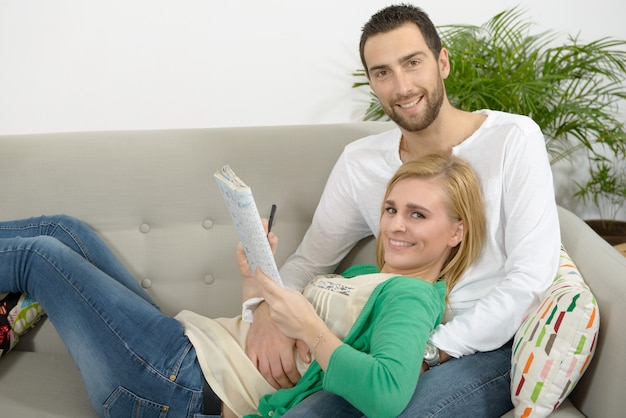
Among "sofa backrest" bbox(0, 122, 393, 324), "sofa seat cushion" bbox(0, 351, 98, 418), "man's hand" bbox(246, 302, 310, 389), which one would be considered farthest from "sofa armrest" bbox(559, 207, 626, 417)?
"sofa seat cushion" bbox(0, 351, 98, 418)

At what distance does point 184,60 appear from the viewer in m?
2.56

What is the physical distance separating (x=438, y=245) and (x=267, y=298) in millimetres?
408

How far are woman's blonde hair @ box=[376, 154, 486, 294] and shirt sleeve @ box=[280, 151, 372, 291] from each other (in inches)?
11.5

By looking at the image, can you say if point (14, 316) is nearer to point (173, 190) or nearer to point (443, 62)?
point (173, 190)

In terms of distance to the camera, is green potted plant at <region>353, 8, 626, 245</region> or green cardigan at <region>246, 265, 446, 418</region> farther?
green potted plant at <region>353, 8, 626, 245</region>

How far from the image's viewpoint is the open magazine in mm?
1342

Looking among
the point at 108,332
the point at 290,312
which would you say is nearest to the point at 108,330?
the point at 108,332

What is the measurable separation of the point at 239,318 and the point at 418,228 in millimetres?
516

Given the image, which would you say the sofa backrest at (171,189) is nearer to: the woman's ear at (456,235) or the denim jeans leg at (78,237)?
the denim jeans leg at (78,237)

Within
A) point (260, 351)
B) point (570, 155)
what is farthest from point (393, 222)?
point (570, 155)

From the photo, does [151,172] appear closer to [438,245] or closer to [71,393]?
[71,393]

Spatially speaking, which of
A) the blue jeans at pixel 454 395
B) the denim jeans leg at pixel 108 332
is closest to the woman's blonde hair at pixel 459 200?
the blue jeans at pixel 454 395

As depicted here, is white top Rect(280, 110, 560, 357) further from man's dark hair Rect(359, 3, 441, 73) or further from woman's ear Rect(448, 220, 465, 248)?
man's dark hair Rect(359, 3, 441, 73)

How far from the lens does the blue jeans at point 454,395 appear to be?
4.51 ft
